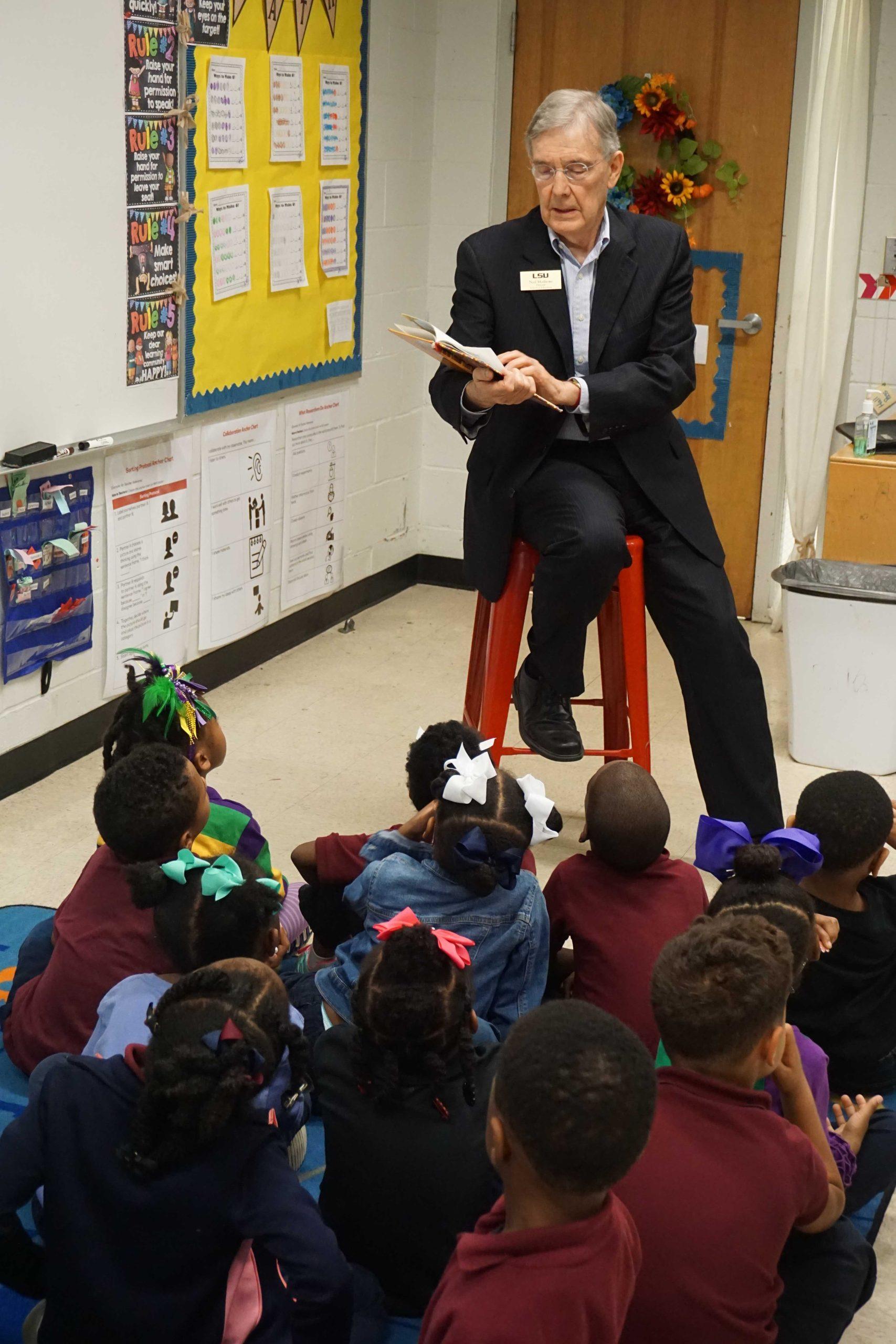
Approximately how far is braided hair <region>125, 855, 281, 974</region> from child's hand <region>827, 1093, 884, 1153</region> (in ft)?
2.68

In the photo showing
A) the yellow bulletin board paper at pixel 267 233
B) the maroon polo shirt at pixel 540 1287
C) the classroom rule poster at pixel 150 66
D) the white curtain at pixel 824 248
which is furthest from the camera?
the white curtain at pixel 824 248

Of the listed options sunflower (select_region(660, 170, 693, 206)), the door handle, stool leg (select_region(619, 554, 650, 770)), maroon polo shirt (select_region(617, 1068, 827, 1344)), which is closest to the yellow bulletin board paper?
sunflower (select_region(660, 170, 693, 206))

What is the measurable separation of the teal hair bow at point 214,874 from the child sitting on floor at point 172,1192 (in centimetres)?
39

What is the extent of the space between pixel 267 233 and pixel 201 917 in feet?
8.72

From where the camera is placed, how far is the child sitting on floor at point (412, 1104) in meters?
1.70

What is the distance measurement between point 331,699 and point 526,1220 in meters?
2.99

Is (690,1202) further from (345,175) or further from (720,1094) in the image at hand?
(345,175)

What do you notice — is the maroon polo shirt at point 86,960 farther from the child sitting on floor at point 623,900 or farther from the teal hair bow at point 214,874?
the child sitting on floor at point 623,900

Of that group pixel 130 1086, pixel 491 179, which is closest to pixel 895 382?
pixel 491 179

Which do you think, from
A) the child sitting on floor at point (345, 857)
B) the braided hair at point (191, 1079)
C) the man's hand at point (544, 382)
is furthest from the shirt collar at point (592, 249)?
the braided hair at point (191, 1079)

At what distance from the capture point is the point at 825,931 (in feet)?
7.14

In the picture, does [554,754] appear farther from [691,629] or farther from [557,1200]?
[557,1200]

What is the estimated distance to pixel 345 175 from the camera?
4.55 metres

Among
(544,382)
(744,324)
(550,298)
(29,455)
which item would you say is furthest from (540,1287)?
(744,324)
